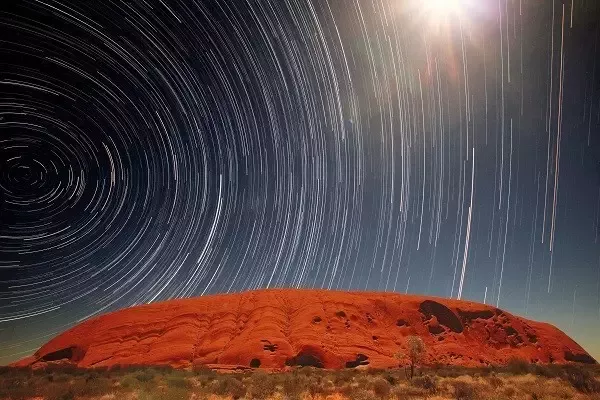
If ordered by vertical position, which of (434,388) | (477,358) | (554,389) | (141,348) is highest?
(554,389)

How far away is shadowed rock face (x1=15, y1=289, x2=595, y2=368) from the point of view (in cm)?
4700

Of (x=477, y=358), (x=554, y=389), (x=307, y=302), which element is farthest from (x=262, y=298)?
(x=554, y=389)

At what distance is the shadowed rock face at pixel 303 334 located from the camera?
4700 cm

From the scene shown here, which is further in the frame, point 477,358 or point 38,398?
point 477,358

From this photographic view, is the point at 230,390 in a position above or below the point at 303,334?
above

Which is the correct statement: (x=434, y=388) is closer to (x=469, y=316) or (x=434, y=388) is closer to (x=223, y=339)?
(x=223, y=339)

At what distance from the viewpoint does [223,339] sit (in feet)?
169

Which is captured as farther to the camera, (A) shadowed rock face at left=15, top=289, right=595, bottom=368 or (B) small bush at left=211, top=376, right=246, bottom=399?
(A) shadowed rock face at left=15, top=289, right=595, bottom=368

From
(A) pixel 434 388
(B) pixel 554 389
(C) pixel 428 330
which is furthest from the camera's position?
(C) pixel 428 330

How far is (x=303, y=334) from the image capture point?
51.3 meters

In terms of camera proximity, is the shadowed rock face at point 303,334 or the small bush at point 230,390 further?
the shadowed rock face at point 303,334

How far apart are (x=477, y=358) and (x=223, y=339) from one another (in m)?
36.3

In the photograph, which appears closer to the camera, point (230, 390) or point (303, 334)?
point (230, 390)

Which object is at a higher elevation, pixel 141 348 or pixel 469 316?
pixel 469 316
